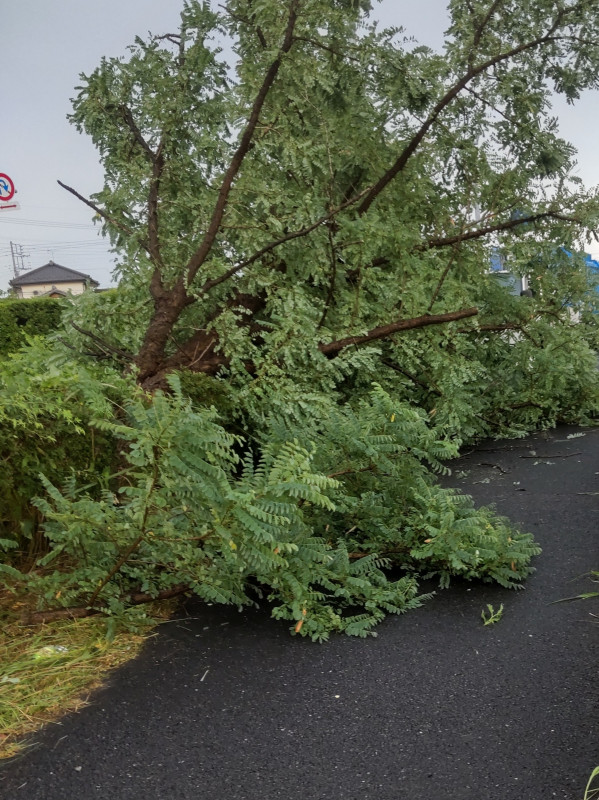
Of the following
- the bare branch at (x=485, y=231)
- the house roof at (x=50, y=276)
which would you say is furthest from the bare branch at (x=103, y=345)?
the house roof at (x=50, y=276)

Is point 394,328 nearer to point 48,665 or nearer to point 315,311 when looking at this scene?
point 315,311

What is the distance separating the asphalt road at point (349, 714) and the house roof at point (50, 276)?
6121 cm

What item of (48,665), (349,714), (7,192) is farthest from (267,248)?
(7,192)

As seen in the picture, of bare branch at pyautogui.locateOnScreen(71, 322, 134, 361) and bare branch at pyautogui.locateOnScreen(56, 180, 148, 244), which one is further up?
bare branch at pyautogui.locateOnScreen(56, 180, 148, 244)

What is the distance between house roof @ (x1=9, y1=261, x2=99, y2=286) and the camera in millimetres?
61531

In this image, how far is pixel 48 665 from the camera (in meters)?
2.94

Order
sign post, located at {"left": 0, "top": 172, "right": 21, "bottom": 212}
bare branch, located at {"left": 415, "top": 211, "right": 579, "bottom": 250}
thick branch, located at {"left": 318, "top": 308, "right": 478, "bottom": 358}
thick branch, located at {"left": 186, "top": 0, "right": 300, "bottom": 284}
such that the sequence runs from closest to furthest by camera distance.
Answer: thick branch, located at {"left": 186, "top": 0, "right": 300, "bottom": 284}
thick branch, located at {"left": 318, "top": 308, "right": 478, "bottom": 358}
bare branch, located at {"left": 415, "top": 211, "right": 579, "bottom": 250}
sign post, located at {"left": 0, "top": 172, "right": 21, "bottom": 212}

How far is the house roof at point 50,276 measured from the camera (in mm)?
61531

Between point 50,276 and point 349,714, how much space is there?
65.0m

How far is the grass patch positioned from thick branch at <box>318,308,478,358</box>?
2.58m

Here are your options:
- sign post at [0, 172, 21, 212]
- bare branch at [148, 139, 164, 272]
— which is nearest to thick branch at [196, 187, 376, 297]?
bare branch at [148, 139, 164, 272]

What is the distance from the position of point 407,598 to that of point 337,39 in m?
4.24

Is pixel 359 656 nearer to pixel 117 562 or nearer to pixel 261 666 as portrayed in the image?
pixel 261 666

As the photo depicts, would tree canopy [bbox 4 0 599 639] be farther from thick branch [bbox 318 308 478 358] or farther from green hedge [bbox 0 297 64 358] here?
green hedge [bbox 0 297 64 358]
